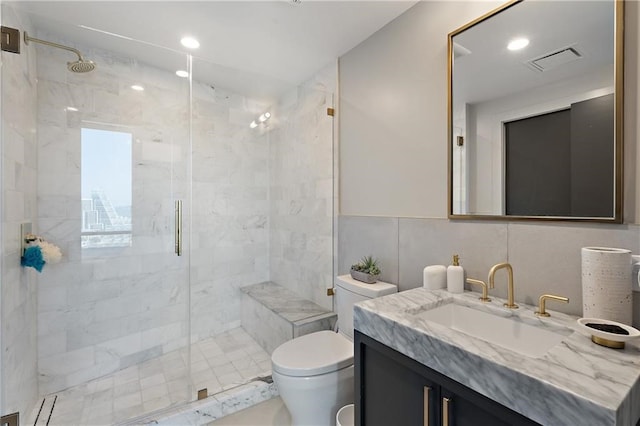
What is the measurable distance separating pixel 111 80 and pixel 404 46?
2.10m

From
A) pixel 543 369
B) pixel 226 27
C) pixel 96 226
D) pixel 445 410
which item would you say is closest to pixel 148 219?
pixel 96 226

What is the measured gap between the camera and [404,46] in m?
1.83

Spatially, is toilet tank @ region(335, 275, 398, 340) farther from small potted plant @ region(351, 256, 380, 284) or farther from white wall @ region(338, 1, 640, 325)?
white wall @ region(338, 1, 640, 325)

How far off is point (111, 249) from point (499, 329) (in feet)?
8.36

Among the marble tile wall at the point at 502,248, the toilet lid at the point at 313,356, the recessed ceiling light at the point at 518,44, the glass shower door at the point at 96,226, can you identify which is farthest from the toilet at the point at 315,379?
the recessed ceiling light at the point at 518,44

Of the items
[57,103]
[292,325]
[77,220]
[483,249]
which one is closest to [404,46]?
[483,249]

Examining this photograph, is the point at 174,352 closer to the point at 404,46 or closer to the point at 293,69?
the point at 293,69

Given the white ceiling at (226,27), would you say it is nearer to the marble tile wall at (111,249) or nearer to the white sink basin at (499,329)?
the marble tile wall at (111,249)

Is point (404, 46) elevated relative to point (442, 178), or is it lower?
elevated

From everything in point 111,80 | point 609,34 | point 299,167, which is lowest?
point 299,167

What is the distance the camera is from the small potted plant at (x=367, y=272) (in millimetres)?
1864

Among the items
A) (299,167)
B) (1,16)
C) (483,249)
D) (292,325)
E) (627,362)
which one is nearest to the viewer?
(627,362)

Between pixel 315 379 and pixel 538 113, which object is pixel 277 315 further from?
pixel 538 113

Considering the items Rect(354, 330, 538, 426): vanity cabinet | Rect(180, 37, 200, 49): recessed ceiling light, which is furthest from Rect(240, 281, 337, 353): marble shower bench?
Rect(180, 37, 200, 49): recessed ceiling light
